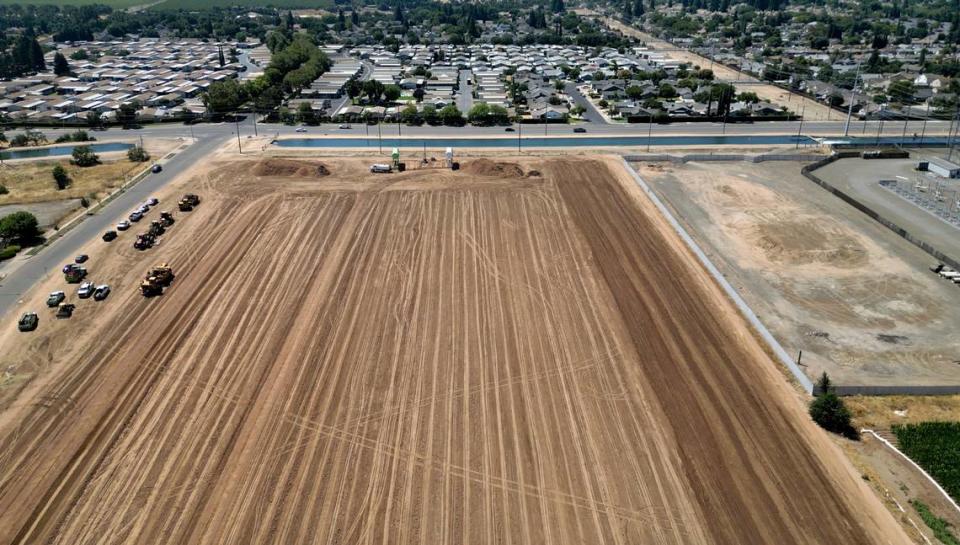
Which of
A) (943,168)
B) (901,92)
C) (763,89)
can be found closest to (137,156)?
(943,168)

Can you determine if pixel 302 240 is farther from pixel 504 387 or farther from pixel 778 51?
pixel 778 51

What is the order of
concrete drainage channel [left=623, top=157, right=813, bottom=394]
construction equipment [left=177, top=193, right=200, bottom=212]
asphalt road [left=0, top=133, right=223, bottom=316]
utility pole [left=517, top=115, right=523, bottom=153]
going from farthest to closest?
utility pole [left=517, top=115, right=523, bottom=153], construction equipment [left=177, top=193, right=200, bottom=212], asphalt road [left=0, top=133, right=223, bottom=316], concrete drainage channel [left=623, top=157, right=813, bottom=394]

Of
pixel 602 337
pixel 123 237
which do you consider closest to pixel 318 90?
pixel 123 237

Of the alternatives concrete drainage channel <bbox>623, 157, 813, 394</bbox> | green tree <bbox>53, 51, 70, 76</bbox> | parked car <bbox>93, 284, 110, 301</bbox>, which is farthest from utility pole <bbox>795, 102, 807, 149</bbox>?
green tree <bbox>53, 51, 70, 76</bbox>

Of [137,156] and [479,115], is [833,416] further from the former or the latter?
[137,156]

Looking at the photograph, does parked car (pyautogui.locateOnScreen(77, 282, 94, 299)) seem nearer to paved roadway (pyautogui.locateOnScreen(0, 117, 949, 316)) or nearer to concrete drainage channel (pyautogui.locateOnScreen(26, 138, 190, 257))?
concrete drainage channel (pyautogui.locateOnScreen(26, 138, 190, 257))
